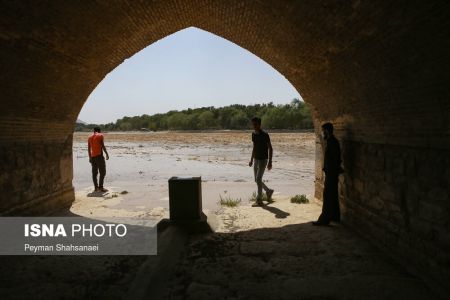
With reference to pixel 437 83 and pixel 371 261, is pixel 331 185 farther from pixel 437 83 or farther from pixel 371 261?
pixel 437 83

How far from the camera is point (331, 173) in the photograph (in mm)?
6699

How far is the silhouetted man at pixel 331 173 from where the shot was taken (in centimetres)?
664

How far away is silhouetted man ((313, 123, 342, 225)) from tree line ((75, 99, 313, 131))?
218 feet

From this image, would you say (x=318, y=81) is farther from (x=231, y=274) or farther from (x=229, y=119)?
(x=229, y=119)

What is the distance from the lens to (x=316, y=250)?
5.43m

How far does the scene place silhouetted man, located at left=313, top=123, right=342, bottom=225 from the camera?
664cm

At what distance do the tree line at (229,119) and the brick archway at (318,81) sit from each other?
216 ft

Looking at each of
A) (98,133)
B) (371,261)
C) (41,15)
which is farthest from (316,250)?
(98,133)

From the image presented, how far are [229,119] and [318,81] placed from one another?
292 feet

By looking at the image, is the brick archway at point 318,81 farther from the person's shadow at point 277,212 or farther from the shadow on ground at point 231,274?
the person's shadow at point 277,212

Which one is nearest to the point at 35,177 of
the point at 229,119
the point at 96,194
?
the point at 96,194

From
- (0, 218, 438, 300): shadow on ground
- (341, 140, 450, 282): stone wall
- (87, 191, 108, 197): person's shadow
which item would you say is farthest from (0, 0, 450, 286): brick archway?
(87, 191, 108, 197): person's shadow

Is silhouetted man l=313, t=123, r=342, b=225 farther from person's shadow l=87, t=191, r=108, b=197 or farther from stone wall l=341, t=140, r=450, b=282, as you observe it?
person's shadow l=87, t=191, r=108, b=197

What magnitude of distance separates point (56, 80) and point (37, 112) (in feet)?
2.62
